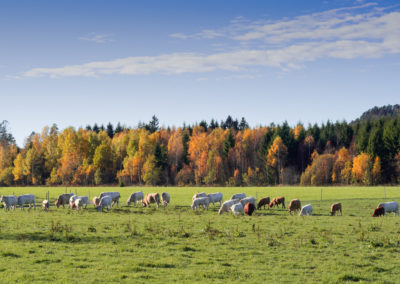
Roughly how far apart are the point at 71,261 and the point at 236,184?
303ft

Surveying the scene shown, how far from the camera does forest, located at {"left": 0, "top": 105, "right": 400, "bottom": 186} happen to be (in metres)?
102

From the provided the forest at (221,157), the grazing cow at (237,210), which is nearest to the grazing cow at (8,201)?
the grazing cow at (237,210)

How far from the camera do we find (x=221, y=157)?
11481 cm

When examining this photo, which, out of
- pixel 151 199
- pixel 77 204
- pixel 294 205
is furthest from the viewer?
pixel 151 199

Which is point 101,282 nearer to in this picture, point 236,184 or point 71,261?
point 71,261

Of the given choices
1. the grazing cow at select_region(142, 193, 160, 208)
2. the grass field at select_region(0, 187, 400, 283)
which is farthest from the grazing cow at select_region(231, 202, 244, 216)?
the grazing cow at select_region(142, 193, 160, 208)

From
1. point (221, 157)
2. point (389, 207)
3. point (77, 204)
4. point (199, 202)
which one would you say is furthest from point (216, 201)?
point (221, 157)

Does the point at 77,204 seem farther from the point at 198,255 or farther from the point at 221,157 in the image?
the point at 221,157

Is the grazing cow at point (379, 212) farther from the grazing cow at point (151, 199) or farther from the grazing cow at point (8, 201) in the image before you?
the grazing cow at point (8, 201)

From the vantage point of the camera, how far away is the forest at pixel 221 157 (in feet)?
334

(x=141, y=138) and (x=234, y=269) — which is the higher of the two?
(x=141, y=138)

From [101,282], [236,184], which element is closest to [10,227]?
[101,282]

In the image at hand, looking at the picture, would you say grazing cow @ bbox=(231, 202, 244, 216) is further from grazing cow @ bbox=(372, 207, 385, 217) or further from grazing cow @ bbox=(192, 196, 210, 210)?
grazing cow @ bbox=(372, 207, 385, 217)

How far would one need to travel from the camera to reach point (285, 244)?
59.2ft
